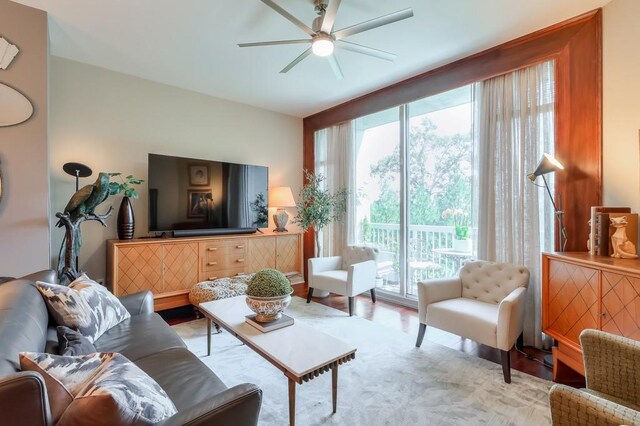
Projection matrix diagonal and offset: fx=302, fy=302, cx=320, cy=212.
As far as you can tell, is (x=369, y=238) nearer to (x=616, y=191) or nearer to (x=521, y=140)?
(x=521, y=140)

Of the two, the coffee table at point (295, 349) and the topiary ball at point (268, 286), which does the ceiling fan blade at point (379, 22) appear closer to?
the topiary ball at point (268, 286)

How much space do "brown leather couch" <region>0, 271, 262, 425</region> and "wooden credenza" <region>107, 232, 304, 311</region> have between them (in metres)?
1.07

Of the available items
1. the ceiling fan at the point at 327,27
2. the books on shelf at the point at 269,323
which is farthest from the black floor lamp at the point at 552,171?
the books on shelf at the point at 269,323

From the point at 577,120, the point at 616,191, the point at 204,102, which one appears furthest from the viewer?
the point at 204,102

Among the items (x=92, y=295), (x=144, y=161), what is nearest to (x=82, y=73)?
(x=144, y=161)

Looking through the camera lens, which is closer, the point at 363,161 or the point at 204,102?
the point at 204,102

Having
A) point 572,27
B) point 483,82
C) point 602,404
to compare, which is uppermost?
point 572,27

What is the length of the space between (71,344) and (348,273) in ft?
8.82

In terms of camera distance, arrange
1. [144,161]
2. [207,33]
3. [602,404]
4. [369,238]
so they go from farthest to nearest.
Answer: [369,238] → [144,161] → [207,33] → [602,404]

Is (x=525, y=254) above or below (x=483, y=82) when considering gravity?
below

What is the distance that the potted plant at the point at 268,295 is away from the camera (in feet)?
6.42

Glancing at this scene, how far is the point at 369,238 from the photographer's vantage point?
4.65m

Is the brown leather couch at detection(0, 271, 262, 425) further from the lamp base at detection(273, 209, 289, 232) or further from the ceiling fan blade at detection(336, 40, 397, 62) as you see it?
the lamp base at detection(273, 209, 289, 232)

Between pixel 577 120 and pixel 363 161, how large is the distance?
2587mm
